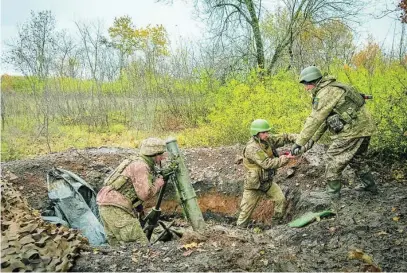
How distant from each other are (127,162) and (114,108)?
1199cm

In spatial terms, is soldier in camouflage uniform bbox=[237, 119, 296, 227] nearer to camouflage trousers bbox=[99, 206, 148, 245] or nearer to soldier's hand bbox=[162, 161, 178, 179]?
soldier's hand bbox=[162, 161, 178, 179]

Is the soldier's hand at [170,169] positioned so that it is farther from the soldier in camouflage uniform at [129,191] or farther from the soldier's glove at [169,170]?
the soldier in camouflage uniform at [129,191]

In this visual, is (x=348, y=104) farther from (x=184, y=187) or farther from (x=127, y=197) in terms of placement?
(x=127, y=197)

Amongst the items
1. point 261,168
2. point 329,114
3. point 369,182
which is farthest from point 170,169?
point 369,182

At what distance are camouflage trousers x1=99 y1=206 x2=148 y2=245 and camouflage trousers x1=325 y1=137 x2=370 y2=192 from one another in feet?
9.22

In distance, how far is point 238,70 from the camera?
49.1 feet

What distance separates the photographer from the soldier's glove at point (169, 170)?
17.3ft

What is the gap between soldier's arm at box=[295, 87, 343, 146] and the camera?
17.3ft

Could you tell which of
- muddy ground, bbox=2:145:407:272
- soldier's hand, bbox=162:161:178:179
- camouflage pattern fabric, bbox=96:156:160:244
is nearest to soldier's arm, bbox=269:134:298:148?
muddy ground, bbox=2:145:407:272

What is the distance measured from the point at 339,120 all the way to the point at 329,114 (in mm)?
163

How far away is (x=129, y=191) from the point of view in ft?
17.9

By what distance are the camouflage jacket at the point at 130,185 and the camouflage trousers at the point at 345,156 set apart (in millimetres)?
2453

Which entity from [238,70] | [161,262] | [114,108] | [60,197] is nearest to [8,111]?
[114,108]

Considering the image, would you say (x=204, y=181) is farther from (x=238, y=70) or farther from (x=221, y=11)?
(x=221, y=11)
